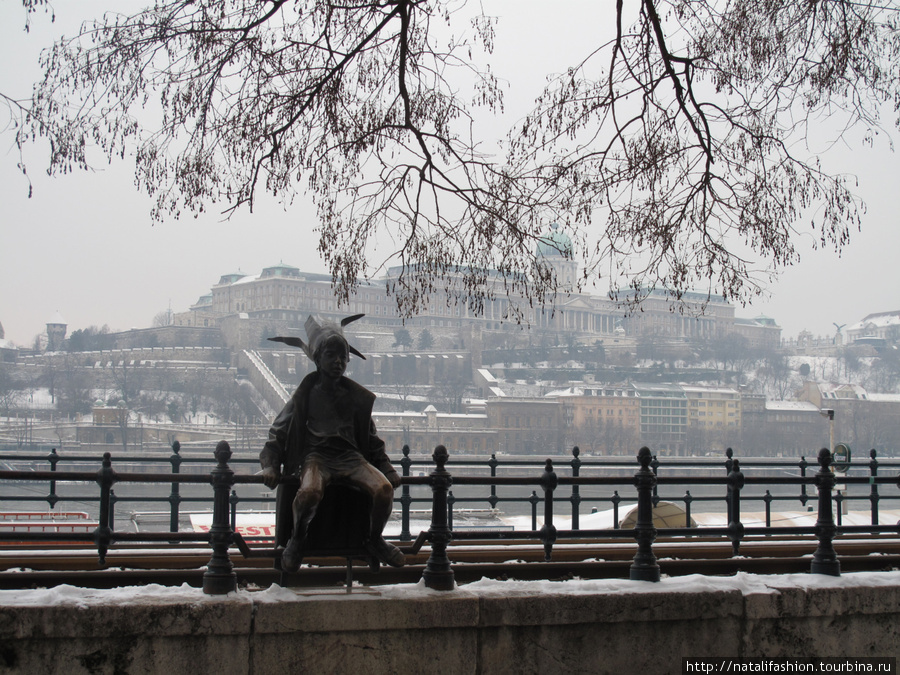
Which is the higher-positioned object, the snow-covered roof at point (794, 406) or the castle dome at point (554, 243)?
the castle dome at point (554, 243)

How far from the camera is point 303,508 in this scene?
450 centimetres

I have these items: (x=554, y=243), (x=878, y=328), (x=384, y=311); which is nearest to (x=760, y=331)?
(x=878, y=328)

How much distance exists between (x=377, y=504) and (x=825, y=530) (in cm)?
250

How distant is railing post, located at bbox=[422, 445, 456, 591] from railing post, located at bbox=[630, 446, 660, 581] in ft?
3.30

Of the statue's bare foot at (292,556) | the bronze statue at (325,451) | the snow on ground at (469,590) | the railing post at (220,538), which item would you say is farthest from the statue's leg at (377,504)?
the railing post at (220,538)

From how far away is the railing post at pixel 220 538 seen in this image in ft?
14.6

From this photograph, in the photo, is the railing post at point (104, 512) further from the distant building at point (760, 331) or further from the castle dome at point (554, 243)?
the distant building at point (760, 331)

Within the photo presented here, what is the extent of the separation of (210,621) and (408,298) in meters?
4.03

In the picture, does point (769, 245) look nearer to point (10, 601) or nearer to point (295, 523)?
point (295, 523)

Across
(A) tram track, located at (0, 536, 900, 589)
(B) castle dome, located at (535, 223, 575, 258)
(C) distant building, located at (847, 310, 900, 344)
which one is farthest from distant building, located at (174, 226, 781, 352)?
(A) tram track, located at (0, 536, 900, 589)

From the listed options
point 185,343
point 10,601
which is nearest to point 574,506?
point 10,601

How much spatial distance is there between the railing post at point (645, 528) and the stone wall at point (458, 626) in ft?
0.38

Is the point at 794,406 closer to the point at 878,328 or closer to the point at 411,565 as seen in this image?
the point at 878,328

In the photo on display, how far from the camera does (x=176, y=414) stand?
9631cm
